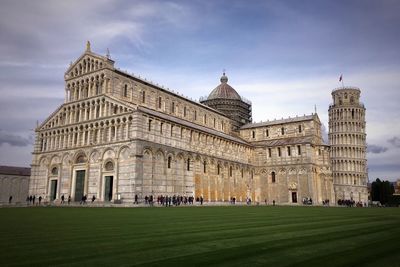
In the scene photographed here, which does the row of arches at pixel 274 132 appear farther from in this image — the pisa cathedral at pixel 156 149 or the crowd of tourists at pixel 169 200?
the crowd of tourists at pixel 169 200

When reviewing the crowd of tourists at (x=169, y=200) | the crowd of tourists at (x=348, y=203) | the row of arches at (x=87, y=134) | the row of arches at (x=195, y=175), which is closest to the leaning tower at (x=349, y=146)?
the crowd of tourists at (x=348, y=203)

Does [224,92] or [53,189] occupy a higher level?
[224,92]

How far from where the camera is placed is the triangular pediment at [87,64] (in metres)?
45.1

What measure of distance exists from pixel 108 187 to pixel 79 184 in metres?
5.52

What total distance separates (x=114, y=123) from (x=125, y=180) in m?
7.33

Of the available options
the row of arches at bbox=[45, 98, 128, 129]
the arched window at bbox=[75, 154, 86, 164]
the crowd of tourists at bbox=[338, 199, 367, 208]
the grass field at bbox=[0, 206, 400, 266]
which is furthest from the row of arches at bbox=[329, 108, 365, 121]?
the grass field at bbox=[0, 206, 400, 266]

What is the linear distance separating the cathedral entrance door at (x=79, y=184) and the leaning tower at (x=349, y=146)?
6207 cm

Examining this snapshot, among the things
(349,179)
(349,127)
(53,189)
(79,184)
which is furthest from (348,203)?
(53,189)

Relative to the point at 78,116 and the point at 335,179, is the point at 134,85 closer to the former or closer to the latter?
the point at 78,116

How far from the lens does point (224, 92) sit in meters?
75.5

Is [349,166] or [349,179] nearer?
[349,179]

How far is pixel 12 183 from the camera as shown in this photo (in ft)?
232

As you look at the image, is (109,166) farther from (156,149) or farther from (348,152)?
(348,152)

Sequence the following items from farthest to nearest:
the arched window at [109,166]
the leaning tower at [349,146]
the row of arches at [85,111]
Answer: the leaning tower at [349,146] < the row of arches at [85,111] < the arched window at [109,166]
